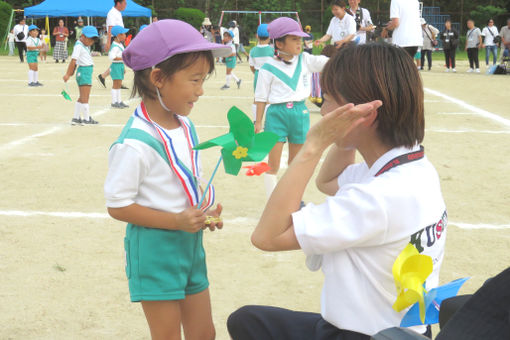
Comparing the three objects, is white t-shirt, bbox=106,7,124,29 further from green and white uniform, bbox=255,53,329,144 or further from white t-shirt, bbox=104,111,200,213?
white t-shirt, bbox=104,111,200,213

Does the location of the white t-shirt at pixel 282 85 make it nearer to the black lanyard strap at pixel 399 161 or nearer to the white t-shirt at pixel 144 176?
the white t-shirt at pixel 144 176

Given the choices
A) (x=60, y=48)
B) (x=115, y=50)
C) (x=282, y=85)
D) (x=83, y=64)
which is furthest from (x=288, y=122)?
(x=60, y=48)

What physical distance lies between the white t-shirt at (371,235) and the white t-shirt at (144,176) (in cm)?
77

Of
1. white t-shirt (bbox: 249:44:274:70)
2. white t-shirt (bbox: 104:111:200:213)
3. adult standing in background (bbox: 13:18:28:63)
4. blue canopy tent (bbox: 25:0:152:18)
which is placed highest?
blue canopy tent (bbox: 25:0:152:18)

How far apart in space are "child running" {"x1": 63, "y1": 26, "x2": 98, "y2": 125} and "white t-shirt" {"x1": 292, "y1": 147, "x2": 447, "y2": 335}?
9004 mm

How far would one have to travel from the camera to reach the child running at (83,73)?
402 inches

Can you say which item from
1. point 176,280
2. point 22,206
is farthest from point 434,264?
point 22,206

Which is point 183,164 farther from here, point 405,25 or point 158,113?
point 405,25

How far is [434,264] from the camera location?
1.90m

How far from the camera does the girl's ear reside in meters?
2.40

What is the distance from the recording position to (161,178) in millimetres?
2395

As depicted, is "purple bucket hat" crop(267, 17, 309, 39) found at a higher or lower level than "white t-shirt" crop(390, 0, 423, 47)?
lower

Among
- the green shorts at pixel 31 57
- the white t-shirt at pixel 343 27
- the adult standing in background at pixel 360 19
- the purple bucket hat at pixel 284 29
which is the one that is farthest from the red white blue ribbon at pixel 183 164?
the green shorts at pixel 31 57

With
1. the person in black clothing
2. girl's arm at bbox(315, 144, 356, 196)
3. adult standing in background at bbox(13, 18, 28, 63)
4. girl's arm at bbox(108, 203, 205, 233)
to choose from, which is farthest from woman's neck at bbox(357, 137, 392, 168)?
adult standing in background at bbox(13, 18, 28, 63)
